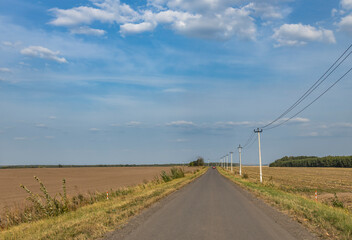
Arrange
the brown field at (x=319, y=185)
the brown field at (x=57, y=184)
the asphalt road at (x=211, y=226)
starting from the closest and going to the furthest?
the asphalt road at (x=211, y=226), the brown field at (x=57, y=184), the brown field at (x=319, y=185)

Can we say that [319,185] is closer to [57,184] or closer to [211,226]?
[57,184]

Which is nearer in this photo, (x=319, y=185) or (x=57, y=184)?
(x=57, y=184)

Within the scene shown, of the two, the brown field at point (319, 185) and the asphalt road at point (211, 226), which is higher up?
the asphalt road at point (211, 226)

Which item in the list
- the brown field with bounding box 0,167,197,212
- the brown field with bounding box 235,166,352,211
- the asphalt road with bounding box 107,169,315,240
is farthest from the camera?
the brown field with bounding box 235,166,352,211

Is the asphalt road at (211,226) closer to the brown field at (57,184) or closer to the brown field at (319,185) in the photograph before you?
the brown field at (319,185)

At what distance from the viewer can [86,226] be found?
10.2 m

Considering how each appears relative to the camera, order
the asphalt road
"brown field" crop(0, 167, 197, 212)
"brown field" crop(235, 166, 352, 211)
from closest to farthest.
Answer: the asphalt road → "brown field" crop(0, 167, 197, 212) → "brown field" crop(235, 166, 352, 211)

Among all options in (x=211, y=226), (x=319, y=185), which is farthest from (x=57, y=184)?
(x=319, y=185)

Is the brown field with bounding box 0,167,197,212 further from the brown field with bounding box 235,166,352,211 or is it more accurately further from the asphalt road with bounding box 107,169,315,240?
the brown field with bounding box 235,166,352,211

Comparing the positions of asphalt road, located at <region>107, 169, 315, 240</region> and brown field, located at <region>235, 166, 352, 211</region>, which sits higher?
asphalt road, located at <region>107, 169, 315, 240</region>

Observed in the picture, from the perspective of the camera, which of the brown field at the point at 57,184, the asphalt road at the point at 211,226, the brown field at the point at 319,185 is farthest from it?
the brown field at the point at 319,185

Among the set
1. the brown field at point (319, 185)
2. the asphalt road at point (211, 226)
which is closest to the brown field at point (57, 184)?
the asphalt road at point (211, 226)

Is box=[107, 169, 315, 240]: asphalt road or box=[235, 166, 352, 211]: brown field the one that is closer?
box=[107, 169, 315, 240]: asphalt road

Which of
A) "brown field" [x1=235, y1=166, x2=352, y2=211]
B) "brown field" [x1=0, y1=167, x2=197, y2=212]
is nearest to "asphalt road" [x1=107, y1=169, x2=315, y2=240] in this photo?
"brown field" [x1=235, y1=166, x2=352, y2=211]
